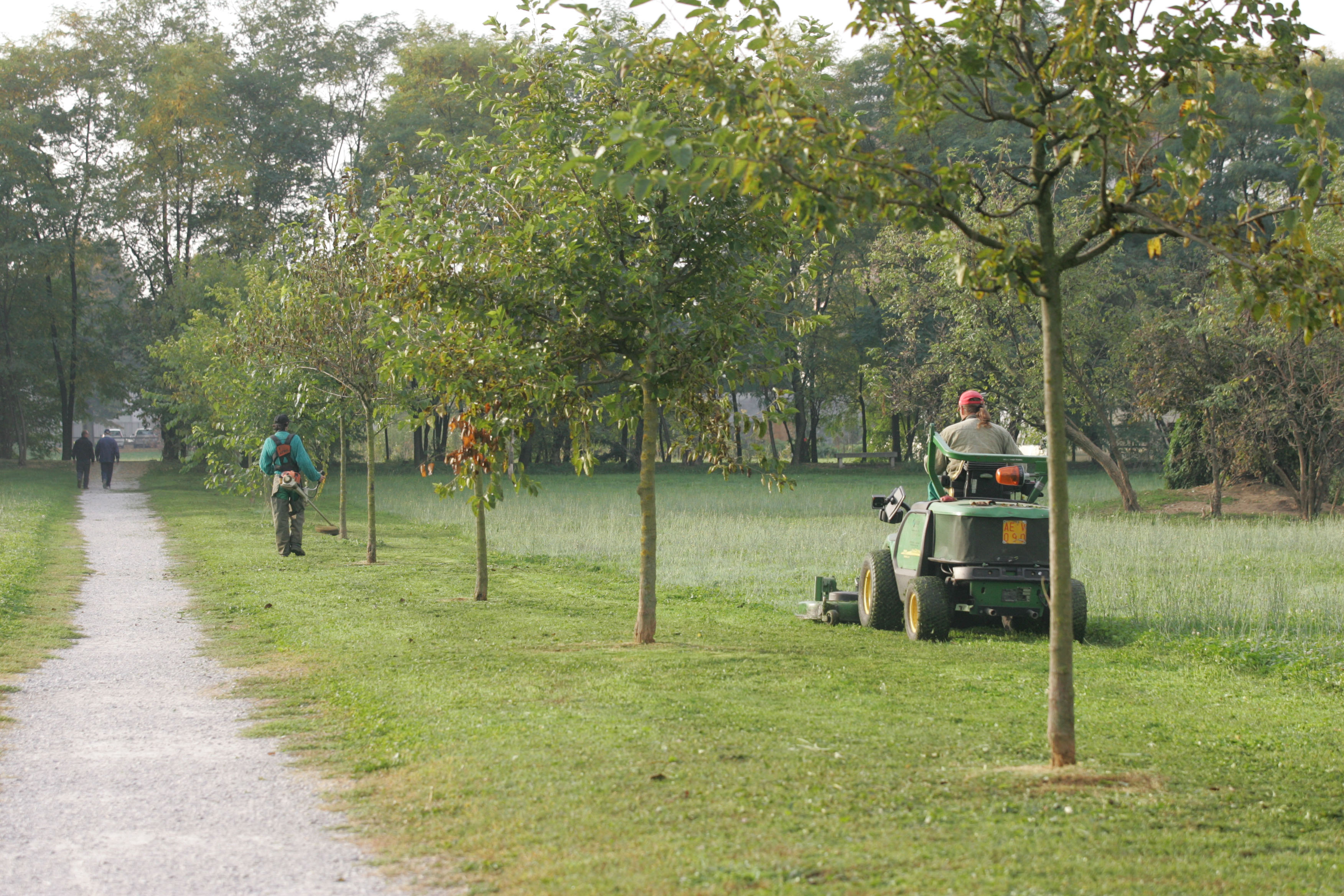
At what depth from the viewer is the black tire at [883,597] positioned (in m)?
11.7

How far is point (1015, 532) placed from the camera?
1059 centimetres

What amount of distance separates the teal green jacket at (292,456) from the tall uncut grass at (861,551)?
3216 mm

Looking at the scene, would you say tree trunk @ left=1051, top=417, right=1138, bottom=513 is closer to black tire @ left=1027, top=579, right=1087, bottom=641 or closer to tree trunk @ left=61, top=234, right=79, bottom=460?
black tire @ left=1027, top=579, right=1087, bottom=641

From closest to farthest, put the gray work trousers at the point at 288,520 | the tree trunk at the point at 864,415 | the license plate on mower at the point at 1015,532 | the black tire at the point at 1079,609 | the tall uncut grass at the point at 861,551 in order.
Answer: the license plate on mower at the point at 1015,532, the black tire at the point at 1079,609, the tall uncut grass at the point at 861,551, the gray work trousers at the point at 288,520, the tree trunk at the point at 864,415

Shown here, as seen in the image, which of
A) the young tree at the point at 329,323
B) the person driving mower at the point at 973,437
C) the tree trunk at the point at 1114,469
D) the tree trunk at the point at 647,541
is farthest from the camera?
the tree trunk at the point at 1114,469

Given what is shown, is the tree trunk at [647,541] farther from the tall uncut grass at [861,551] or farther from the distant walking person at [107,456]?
the distant walking person at [107,456]

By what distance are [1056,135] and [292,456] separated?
14.7 m

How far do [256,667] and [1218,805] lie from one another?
6981 millimetres

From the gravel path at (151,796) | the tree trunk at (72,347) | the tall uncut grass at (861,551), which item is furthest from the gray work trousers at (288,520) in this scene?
the tree trunk at (72,347)

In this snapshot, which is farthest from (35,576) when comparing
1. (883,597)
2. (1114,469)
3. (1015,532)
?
(1114,469)

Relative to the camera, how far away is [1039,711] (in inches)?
311

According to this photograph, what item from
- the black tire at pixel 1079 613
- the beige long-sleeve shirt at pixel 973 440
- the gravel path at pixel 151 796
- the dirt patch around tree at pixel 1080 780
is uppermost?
the beige long-sleeve shirt at pixel 973 440

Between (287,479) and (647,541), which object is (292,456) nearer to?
(287,479)

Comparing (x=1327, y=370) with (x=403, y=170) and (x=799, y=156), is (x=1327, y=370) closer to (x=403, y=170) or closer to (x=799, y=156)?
(x=799, y=156)
